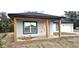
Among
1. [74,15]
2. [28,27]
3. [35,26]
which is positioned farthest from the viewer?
[35,26]

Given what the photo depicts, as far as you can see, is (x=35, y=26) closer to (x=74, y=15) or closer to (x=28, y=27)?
→ (x=28, y=27)

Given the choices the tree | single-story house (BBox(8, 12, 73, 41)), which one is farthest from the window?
the tree

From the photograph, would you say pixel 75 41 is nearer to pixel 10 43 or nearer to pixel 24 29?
pixel 10 43

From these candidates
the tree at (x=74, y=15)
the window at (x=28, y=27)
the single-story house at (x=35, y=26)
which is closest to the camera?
the tree at (x=74, y=15)

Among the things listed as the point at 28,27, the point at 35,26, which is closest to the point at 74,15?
the point at 28,27

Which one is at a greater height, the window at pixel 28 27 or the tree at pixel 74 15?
the tree at pixel 74 15

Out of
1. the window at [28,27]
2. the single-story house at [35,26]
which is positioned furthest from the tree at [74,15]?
the window at [28,27]

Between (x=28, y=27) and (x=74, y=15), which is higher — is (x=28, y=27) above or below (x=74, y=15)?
below

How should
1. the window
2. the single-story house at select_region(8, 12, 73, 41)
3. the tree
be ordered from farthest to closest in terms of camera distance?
the window → the single-story house at select_region(8, 12, 73, 41) → the tree

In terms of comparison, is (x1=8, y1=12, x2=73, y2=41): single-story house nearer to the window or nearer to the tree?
the window

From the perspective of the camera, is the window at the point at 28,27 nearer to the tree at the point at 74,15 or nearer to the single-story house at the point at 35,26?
the single-story house at the point at 35,26
